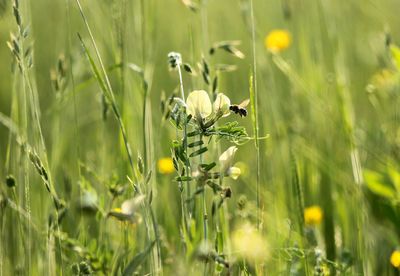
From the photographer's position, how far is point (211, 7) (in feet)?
11.8

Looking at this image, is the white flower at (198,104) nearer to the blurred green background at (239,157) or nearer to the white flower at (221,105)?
the white flower at (221,105)

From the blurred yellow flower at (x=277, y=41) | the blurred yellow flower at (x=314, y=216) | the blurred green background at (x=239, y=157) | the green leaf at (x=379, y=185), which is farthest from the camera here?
the blurred yellow flower at (x=277, y=41)

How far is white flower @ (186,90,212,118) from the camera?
0.81m

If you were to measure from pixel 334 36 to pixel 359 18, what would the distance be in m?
2.22

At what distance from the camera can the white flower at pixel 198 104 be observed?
807 mm

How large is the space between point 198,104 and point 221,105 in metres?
0.04

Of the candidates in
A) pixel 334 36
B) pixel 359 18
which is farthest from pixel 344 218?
pixel 359 18

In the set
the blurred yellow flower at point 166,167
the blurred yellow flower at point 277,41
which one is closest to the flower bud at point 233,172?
the blurred yellow flower at point 166,167

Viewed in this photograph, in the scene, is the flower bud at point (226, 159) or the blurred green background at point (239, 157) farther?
the blurred green background at point (239, 157)

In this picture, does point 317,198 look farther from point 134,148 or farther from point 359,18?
point 359,18

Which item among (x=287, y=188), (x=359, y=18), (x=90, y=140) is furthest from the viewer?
(x=359, y=18)

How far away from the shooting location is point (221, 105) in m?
0.82

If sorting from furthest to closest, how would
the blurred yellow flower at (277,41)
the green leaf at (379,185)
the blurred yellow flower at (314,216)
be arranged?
the blurred yellow flower at (277,41), the green leaf at (379,185), the blurred yellow flower at (314,216)

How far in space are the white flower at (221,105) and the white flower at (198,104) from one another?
0.05 ft
